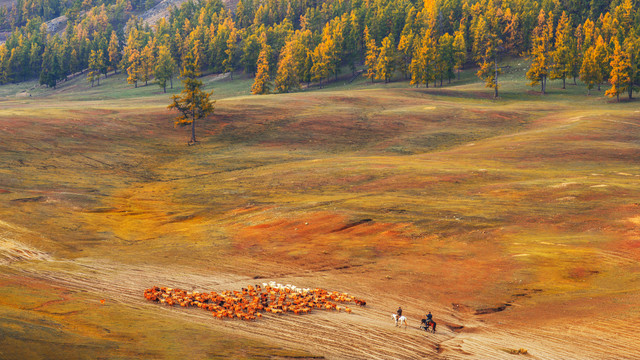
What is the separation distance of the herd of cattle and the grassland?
1065mm

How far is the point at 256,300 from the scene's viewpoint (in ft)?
94.4

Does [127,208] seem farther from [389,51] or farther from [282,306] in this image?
[389,51]

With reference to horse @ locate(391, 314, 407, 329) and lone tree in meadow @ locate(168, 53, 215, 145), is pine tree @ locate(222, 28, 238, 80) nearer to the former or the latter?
lone tree in meadow @ locate(168, 53, 215, 145)

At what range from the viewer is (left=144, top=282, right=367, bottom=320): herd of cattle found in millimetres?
27781

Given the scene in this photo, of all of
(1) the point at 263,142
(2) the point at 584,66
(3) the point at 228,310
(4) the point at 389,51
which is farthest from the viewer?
(4) the point at 389,51

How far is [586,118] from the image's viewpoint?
93812 mm

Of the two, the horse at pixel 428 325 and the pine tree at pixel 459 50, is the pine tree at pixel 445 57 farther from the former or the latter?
the horse at pixel 428 325

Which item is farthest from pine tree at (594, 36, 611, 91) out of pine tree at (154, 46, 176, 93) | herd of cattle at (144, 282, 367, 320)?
herd of cattle at (144, 282, 367, 320)

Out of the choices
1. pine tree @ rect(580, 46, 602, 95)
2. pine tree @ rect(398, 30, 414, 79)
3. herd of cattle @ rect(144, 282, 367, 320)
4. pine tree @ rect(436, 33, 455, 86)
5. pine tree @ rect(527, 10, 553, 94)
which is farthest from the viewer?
pine tree @ rect(398, 30, 414, 79)

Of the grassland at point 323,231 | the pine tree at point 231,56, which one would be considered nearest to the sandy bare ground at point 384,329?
the grassland at point 323,231

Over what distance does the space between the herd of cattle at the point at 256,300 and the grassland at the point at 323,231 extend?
3.49 ft

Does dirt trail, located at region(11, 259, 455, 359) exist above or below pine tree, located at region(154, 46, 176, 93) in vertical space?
below

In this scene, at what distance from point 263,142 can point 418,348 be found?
215 ft

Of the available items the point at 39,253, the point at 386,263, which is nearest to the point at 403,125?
the point at 386,263
